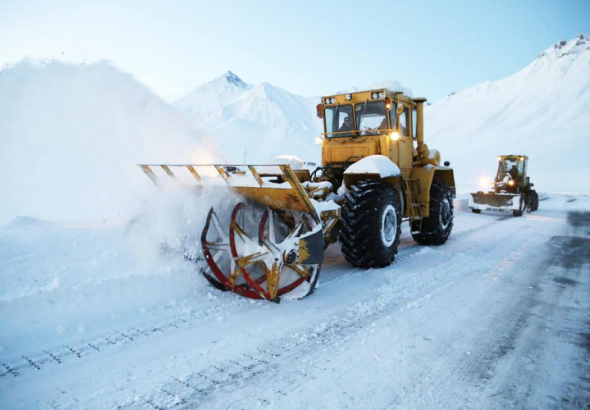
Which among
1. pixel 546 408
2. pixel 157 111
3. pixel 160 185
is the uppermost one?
pixel 157 111

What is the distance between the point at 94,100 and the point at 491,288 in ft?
35.1

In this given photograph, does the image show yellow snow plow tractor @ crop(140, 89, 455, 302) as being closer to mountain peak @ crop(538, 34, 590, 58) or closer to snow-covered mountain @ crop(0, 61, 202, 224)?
snow-covered mountain @ crop(0, 61, 202, 224)

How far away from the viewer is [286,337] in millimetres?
3352

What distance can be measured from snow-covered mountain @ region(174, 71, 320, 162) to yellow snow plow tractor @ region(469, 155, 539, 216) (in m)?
30.9

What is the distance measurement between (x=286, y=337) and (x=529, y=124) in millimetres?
71601

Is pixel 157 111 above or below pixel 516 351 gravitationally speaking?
above

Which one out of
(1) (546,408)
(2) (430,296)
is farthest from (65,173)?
(1) (546,408)

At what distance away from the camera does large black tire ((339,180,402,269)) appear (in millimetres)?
5145

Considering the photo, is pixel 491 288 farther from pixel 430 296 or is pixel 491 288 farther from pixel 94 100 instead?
pixel 94 100

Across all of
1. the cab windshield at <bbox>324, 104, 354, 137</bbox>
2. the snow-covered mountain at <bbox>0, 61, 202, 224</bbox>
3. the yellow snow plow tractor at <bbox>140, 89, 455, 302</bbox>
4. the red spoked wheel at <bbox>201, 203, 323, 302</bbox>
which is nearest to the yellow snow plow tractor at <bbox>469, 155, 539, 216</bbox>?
the yellow snow plow tractor at <bbox>140, 89, 455, 302</bbox>

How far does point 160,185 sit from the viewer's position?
199 inches

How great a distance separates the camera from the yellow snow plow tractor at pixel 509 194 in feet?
44.1

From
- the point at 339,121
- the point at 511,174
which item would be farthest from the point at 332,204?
the point at 511,174

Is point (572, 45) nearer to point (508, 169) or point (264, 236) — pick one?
point (508, 169)
